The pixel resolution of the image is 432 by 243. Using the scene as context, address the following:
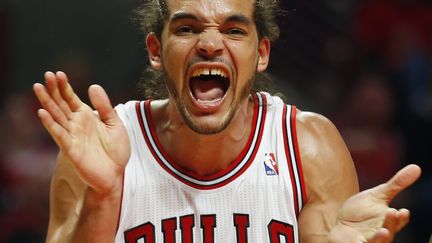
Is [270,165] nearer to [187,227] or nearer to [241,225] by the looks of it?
[241,225]

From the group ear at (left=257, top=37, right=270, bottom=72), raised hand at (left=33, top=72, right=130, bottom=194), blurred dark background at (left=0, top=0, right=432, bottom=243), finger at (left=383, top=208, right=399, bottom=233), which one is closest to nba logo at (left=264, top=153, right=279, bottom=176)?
ear at (left=257, top=37, right=270, bottom=72)

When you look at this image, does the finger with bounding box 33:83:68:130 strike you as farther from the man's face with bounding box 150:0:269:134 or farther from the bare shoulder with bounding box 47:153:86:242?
the man's face with bounding box 150:0:269:134

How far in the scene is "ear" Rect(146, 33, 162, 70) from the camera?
4.13 metres

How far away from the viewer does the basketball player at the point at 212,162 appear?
12.5 feet

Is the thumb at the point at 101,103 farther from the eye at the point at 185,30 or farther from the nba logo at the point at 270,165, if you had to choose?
the nba logo at the point at 270,165

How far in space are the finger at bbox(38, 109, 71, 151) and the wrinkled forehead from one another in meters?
0.84

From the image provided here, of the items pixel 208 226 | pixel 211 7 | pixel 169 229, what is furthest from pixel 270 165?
pixel 211 7

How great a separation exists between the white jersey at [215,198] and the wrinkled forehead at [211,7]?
1.88 ft

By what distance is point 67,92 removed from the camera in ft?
11.1

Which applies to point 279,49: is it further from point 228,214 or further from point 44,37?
point 228,214

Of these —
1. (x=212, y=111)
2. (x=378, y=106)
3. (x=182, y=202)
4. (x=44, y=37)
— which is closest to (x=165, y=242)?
(x=182, y=202)

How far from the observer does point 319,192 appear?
3.92 meters

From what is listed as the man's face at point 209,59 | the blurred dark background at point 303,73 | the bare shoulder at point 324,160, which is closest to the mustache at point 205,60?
the man's face at point 209,59

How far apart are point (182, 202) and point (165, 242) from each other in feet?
0.60
